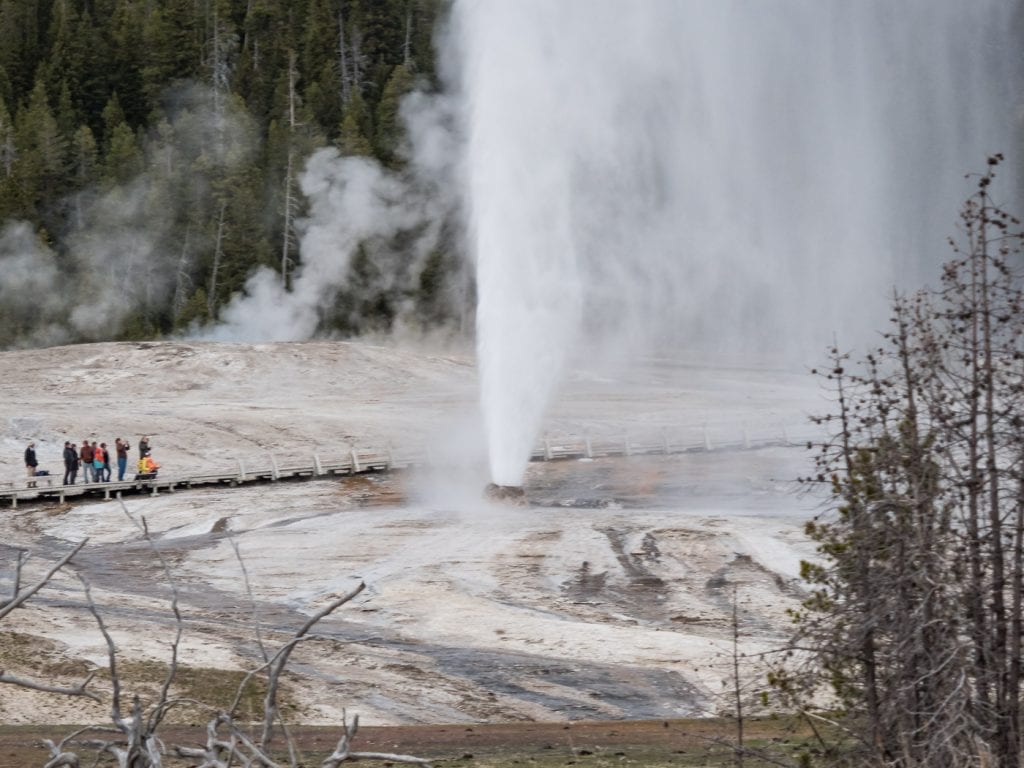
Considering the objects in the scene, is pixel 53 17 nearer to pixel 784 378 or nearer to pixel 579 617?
pixel 784 378

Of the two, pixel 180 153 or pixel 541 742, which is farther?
pixel 180 153

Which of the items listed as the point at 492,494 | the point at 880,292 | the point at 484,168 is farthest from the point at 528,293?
the point at 880,292

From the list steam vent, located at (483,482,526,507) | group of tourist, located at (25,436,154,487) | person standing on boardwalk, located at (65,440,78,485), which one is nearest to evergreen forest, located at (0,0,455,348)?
group of tourist, located at (25,436,154,487)

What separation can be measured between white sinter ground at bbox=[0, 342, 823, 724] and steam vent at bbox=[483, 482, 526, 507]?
1.20ft

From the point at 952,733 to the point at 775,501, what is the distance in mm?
23070

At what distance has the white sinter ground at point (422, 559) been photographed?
1731 cm

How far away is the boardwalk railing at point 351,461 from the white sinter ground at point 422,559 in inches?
21.5

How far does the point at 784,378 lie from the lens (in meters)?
60.5

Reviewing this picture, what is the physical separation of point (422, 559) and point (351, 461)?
42.8 feet

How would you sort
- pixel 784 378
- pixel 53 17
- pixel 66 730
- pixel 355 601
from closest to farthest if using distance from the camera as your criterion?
pixel 66 730
pixel 355 601
pixel 784 378
pixel 53 17

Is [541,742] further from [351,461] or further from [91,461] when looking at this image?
[351,461]

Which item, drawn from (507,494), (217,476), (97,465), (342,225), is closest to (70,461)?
(97,465)

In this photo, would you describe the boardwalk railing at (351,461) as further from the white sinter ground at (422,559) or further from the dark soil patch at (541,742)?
the dark soil patch at (541,742)

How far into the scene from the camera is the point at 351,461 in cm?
3734
